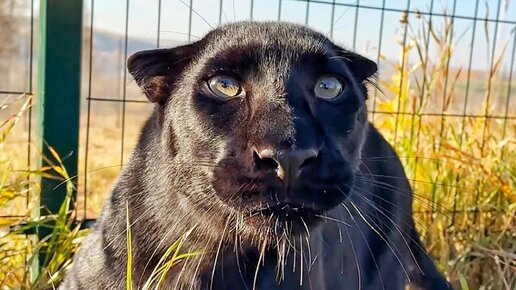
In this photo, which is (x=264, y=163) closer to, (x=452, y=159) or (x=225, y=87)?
(x=225, y=87)

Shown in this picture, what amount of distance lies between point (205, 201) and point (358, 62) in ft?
1.60

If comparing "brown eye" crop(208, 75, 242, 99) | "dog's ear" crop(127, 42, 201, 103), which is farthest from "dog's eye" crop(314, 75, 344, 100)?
"dog's ear" crop(127, 42, 201, 103)

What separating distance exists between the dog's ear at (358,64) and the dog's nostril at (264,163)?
1.39ft

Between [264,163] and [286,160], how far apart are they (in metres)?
0.05

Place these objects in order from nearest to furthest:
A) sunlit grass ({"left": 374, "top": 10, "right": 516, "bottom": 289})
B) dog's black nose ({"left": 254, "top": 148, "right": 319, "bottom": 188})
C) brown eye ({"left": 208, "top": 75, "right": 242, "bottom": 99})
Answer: dog's black nose ({"left": 254, "top": 148, "right": 319, "bottom": 188}), brown eye ({"left": 208, "top": 75, "right": 242, "bottom": 99}), sunlit grass ({"left": 374, "top": 10, "right": 516, "bottom": 289})

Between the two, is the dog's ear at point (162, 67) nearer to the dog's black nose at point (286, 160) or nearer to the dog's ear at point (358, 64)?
the dog's ear at point (358, 64)

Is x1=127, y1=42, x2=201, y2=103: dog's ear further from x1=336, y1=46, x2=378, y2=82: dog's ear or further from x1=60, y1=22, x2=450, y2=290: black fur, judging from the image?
x1=336, y1=46, x2=378, y2=82: dog's ear

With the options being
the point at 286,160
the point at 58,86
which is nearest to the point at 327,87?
the point at 286,160

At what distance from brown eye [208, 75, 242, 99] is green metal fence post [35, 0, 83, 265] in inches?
41.0

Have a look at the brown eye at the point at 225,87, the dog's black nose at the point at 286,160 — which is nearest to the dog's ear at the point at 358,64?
the brown eye at the point at 225,87

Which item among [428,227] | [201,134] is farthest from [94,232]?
[428,227]

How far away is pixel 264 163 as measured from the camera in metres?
1.15

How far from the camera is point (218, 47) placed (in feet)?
4.64

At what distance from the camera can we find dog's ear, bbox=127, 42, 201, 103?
4.85ft
